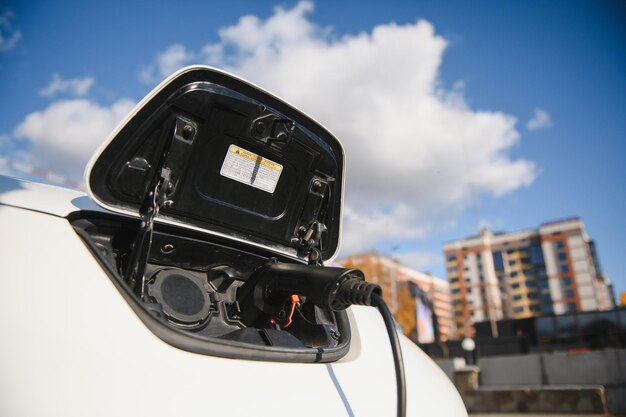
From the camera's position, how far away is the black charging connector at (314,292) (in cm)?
108

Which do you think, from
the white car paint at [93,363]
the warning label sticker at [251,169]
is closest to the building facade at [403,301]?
the warning label sticker at [251,169]

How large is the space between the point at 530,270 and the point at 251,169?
369 feet

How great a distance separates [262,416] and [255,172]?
2.79 feet

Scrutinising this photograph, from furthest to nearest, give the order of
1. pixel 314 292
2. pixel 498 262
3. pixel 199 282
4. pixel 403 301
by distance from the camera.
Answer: pixel 498 262 → pixel 403 301 → pixel 199 282 → pixel 314 292

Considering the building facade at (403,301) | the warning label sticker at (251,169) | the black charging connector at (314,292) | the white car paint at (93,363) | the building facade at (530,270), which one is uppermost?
the building facade at (530,270)

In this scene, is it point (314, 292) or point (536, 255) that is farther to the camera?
point (536, 255)

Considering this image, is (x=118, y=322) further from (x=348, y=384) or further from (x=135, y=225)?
(x=348, y=384)

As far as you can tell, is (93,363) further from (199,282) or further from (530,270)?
(530,270)

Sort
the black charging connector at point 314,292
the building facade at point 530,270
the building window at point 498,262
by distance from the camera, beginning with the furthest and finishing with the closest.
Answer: the building window at point 498,262
the building facade at point 530,270
the black charging connector at point 314,292

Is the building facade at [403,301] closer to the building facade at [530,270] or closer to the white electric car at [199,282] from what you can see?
the white electric car at [199,282]

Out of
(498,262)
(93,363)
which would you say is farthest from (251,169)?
(498,262)

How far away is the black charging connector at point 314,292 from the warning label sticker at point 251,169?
305mm

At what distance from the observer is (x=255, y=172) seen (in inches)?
58.6

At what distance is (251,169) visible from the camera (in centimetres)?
147
